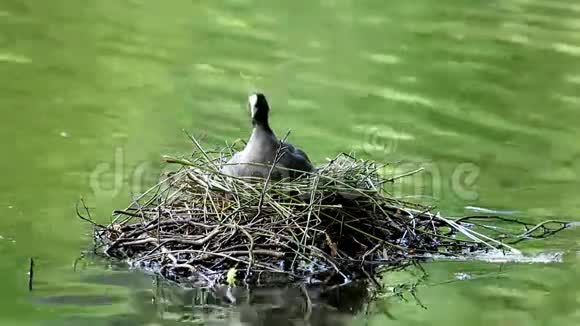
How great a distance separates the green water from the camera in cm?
538

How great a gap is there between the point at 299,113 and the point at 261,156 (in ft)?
12.1

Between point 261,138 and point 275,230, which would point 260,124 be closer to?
point 261,138

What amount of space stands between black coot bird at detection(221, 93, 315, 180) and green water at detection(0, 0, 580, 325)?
80 centimetres

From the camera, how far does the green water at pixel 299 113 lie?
17.6 feet

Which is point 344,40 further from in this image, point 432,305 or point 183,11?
point 432,305

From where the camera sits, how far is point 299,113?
9.49 metres

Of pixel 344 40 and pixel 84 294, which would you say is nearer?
pixel 84 294

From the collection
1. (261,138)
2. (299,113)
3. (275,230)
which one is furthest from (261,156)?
(299,113)

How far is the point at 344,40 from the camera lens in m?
12.3

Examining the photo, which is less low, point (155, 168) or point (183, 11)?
point (183, 11)

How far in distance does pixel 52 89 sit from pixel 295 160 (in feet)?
14.0

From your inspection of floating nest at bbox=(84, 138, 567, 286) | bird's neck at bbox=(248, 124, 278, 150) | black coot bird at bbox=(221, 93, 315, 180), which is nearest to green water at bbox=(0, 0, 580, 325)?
floating nest at bbox=(84, 138, 567, 286)

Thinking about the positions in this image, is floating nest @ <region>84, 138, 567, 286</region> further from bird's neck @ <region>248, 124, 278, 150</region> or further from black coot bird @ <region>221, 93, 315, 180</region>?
bird's neck @ <region>248, 124, 278, 150</region>

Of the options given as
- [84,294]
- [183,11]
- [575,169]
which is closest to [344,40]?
[183,11]
